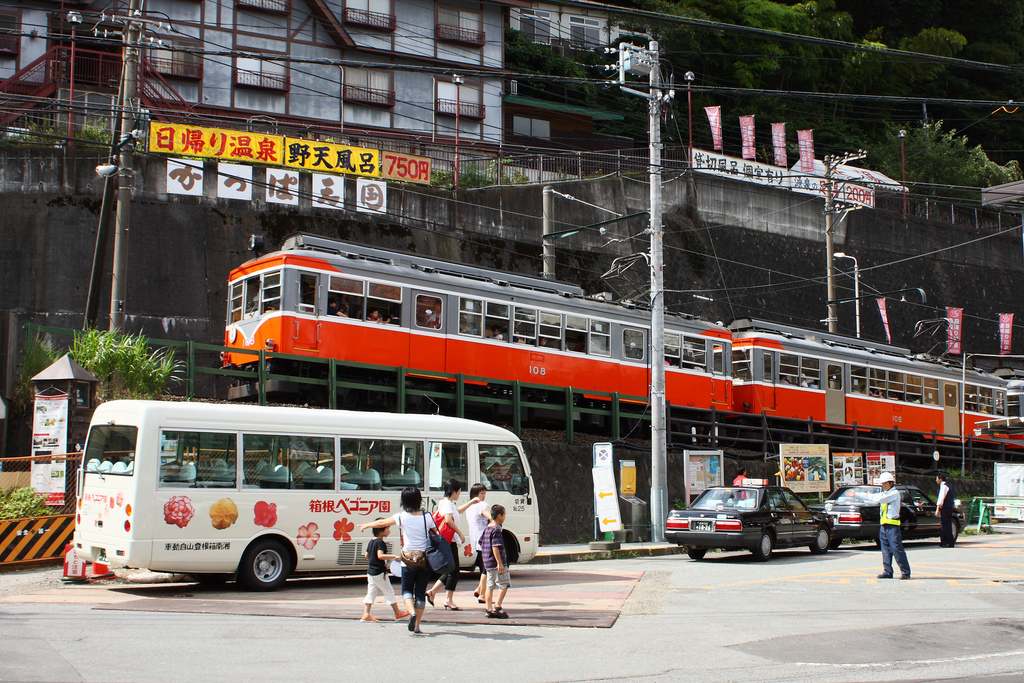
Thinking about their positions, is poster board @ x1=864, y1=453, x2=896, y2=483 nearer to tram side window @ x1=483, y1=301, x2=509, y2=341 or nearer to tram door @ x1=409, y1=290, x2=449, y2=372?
tram side window @ x1=483, y1=301, x2=509, y2=341

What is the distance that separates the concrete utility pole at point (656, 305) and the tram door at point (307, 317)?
7.26 m

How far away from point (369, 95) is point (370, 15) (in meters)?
3.50

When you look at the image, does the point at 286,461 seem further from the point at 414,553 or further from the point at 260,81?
the point at 260,81

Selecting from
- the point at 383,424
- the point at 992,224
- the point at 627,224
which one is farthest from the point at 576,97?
the point at 383,424

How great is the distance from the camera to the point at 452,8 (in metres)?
44.9

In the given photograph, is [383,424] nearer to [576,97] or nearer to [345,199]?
[345,199]

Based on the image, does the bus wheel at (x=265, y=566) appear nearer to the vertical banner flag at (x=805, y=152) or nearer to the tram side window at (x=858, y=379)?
the tram side window at (x=858, y=379)

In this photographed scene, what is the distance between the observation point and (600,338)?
2544 cm

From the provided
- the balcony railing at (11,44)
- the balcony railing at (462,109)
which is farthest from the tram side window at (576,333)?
the balcony railing at (11,44)

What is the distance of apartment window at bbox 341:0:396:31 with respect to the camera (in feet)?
139

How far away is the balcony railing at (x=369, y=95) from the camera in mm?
42188

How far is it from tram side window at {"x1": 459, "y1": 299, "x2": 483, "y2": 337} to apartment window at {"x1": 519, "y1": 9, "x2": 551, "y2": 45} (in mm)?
36336

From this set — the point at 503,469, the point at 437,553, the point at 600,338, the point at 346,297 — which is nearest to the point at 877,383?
the point at 600,338

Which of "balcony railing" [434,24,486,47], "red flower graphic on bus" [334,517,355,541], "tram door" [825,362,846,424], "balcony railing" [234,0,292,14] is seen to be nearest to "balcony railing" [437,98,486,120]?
"balcony railing" [434,24,486,47]
